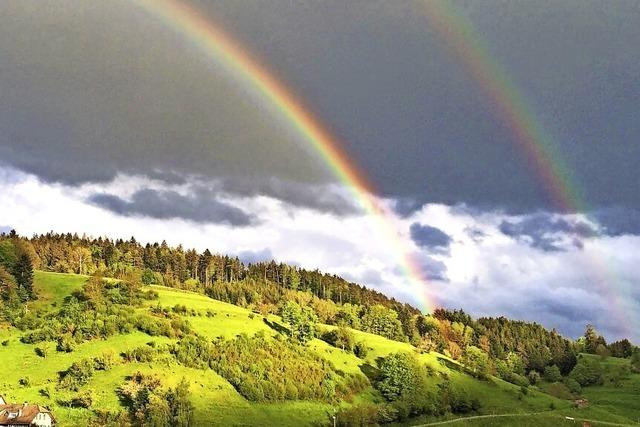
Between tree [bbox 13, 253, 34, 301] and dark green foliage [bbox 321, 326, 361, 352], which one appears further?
dark green foliage [bbox 321, 326, 361, 352]

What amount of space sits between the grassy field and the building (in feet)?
10.2

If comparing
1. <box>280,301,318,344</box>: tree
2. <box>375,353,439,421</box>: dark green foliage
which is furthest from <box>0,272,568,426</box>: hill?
<box>375,353,439,421</box>: dark green foliage

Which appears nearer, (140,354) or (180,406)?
(180,406)

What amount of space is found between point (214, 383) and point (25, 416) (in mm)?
39394

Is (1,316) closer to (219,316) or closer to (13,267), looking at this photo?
(13,267)

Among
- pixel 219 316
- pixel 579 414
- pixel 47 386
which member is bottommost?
pixel 47 386

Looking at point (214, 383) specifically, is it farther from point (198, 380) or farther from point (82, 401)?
point (82, 401)

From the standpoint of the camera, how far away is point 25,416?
113438 mm

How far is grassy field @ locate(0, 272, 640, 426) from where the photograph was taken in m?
128

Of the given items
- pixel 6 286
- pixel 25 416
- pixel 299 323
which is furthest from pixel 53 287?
pixel 25 416

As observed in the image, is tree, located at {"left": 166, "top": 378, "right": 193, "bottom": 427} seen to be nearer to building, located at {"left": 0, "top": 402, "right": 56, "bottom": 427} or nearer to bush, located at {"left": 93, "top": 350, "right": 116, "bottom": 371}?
bush, located at {"left": 93, "top": 350, "right": 116, "bottom": 371}

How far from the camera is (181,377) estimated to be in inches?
5389

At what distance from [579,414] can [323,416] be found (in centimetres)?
6350

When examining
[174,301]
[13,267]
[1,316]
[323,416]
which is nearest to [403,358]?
[323,416]
